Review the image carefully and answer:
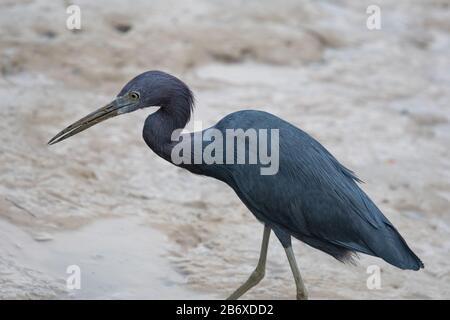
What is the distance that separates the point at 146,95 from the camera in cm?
564

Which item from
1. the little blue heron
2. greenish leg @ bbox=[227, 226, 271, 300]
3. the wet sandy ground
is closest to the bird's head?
the little blue heron

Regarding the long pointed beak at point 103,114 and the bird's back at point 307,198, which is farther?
the long pointed beak at point 103,114

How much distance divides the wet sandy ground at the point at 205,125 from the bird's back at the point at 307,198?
0.84 m

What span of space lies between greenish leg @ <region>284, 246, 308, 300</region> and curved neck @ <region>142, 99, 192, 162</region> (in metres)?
0.93

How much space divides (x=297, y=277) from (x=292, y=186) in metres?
0.56

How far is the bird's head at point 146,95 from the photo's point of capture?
5.63 m

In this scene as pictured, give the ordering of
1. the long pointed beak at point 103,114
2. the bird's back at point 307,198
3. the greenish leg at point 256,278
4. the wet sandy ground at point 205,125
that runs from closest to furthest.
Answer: the bird's back at point 307,198 < the long pointed beak at point 103,114 < the greenish leg at point 256,278 < the wet sandy ground at point 205,125

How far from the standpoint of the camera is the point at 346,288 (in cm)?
644

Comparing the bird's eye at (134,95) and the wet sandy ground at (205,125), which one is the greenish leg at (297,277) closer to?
the wet sandy ground at (205,125)

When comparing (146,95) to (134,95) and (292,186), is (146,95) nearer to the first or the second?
(134,95)

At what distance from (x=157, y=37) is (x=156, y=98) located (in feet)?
14.4

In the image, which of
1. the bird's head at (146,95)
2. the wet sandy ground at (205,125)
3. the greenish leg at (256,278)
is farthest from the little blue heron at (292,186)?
the wet sandy ground at (205,125)

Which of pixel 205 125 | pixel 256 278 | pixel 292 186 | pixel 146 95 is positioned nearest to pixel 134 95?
pixel 146 95
